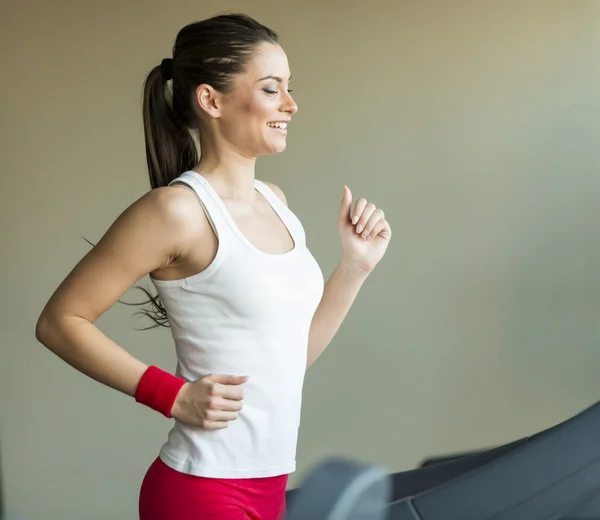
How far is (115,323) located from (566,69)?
1.78m

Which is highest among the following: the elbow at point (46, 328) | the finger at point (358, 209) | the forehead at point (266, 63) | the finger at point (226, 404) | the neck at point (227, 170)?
the forehead at point (266, 63)

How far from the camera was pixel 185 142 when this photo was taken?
138cm

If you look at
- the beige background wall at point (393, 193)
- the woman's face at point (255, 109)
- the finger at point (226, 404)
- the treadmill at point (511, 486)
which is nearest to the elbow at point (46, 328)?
the finger at point (226, 404)

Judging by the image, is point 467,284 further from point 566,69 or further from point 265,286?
point 265,286

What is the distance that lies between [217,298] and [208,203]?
0.13 metres

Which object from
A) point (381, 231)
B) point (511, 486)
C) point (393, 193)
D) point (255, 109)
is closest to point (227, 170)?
point (255, 109)

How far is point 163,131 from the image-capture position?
1368mm

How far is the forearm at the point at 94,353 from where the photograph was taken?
3.70 ft

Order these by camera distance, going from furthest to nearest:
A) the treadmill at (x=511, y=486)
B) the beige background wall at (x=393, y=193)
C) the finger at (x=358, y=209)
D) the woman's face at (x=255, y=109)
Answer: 1. the beige background wall at (x=393, y=193)
2. the finger at (x=358, y=209)
3. the woman's face at (x=255, y=109)
4. the treadmill at (x=511, y=486)

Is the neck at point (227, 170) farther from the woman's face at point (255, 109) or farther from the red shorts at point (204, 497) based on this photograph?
the red shorts at point (204, 497)

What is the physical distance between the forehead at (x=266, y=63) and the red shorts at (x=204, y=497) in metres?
0.58

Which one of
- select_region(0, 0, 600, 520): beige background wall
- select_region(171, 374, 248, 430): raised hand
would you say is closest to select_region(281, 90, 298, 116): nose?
select_region(171, 374, 248, 430): raised hand

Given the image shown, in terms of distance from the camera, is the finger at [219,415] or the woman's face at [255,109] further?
the woman's face at [255,109]

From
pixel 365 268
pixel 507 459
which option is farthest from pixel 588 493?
pixel 365 268
